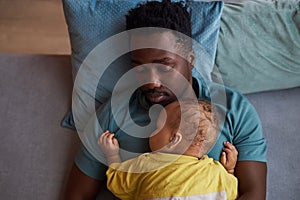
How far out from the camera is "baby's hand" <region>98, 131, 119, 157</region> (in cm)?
118

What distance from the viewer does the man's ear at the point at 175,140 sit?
106cm

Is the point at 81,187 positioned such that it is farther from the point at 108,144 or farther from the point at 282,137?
the point at 282,137

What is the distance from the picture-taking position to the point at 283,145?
1354 mm

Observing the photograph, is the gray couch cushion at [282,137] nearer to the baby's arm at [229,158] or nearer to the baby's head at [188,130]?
the baby's arm at [229,158]

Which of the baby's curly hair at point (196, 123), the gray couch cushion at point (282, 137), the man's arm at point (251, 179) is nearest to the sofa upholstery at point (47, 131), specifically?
the gray couch cushion at point (282, 137)

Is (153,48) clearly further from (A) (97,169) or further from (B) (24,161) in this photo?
(B) (24,161)

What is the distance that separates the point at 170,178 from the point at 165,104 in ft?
Answer: 0.89

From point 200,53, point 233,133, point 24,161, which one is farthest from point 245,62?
point 24,161

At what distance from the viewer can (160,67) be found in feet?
3.79

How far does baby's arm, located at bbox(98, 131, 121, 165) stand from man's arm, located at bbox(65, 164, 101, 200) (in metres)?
0.10

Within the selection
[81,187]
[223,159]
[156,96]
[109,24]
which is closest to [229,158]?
[223,159]

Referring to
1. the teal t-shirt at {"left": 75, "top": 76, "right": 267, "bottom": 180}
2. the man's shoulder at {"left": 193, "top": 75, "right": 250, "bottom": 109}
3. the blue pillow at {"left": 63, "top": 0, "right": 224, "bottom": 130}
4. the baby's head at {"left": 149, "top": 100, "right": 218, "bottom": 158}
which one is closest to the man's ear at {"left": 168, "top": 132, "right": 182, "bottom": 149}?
the baby's head at {"left": 149, "top": 100, "right": 218, "bottom": 158}

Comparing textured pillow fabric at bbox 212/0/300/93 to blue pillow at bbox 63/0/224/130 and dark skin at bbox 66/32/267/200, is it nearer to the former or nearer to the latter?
blue pillow at bbox 63/0/224/130

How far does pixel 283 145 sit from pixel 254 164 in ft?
0.78
